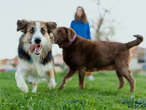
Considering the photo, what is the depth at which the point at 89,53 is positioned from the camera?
6102mm

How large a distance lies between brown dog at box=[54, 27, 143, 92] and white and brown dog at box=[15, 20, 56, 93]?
0.86 m

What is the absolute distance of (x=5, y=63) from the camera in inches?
1034

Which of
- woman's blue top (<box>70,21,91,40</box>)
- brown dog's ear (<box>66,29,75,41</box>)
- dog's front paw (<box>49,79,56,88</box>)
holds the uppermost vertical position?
woman's blue top (<box>70,21,91,40</box>)

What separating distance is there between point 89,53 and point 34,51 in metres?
1.73

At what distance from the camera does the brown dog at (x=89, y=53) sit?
19.9 feet

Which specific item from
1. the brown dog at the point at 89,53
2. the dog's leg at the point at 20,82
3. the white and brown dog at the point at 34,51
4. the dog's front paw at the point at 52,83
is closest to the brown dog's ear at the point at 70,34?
the brown dog at the point at 89,53

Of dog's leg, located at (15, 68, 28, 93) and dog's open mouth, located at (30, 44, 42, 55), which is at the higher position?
dog's open mouth, located at (30, 44, 42, 55)

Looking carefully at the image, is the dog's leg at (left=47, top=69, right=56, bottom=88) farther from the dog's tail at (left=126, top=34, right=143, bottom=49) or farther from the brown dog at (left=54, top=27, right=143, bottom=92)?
the dog's tail at (left=126, top=34, right=143, bottom=49)

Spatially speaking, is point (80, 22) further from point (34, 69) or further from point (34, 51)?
point (34, 51)

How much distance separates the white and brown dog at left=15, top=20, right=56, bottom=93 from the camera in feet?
15.4

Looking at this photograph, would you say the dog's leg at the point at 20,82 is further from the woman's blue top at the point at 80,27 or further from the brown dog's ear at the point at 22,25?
the woman's blue top at the point at 80,27

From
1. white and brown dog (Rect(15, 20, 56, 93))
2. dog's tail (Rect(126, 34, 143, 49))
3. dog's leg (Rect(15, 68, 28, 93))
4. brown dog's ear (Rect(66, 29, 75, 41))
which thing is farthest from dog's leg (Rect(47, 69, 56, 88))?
dog's tail (Rect(126, 34, 143, 49))

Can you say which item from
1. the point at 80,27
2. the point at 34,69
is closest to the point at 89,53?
the point at 34,69

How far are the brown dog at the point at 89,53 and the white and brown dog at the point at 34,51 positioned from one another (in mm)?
861
